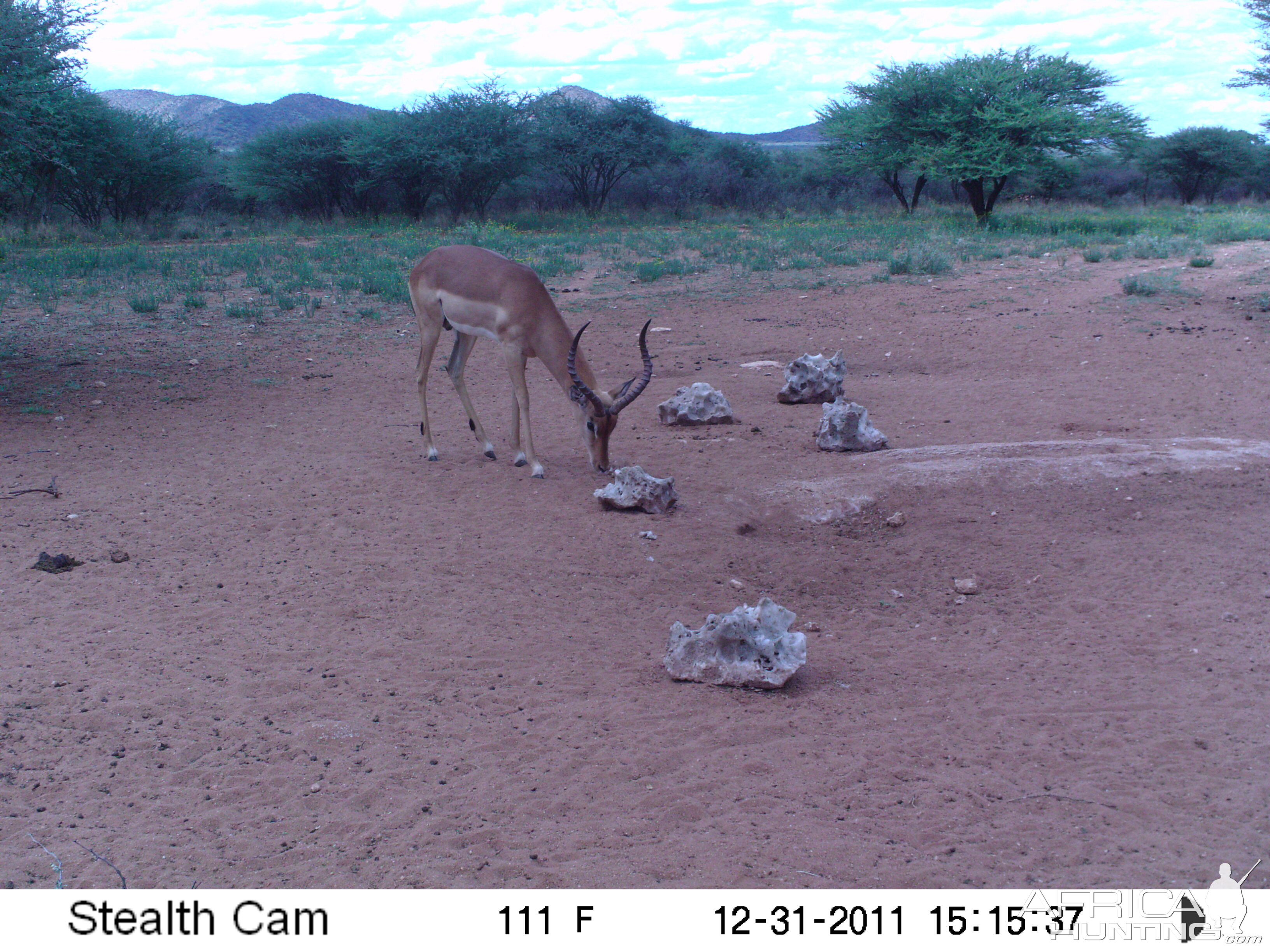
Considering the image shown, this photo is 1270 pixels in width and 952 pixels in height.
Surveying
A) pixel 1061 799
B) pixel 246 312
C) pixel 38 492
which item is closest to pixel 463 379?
pixel 38 492

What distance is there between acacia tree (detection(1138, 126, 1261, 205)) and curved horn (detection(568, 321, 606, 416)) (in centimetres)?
4291

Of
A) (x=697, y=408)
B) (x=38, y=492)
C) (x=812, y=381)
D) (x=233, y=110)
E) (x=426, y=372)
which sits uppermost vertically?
(x=233, y=110)

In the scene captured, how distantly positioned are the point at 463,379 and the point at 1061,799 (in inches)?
232

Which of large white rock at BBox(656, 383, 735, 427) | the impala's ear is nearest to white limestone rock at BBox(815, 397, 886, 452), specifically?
large white rock at BBox(656, 383, 735, 427)

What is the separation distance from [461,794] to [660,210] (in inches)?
1349

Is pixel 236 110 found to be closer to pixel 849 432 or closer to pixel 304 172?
pixel 304 172

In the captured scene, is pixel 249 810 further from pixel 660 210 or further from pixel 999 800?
pixel 660 210

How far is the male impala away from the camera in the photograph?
7.08 m

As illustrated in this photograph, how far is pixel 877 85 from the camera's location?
30.8 meters

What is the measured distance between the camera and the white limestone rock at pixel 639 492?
6.44m

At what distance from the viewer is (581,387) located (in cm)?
690

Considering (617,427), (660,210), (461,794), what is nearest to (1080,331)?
(617,427)

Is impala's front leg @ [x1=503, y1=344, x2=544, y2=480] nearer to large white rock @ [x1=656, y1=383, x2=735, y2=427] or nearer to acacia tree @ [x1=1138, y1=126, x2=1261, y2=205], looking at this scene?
large white rock @ [x1=656, y1=383, x2=735, y2=427]

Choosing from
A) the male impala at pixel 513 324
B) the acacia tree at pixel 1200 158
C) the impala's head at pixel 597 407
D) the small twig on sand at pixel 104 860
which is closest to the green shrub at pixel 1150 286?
the male impala at pixel 513 324
